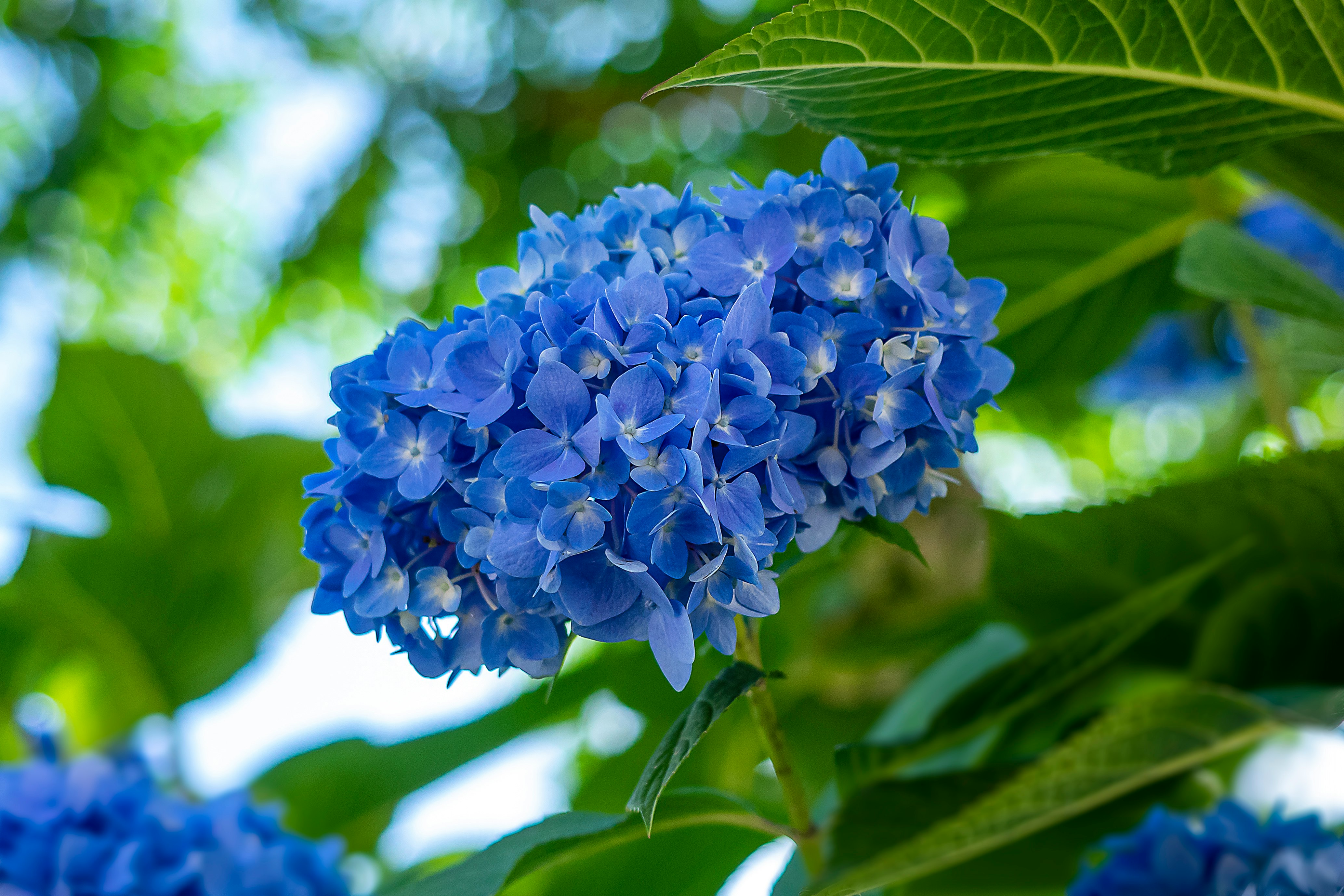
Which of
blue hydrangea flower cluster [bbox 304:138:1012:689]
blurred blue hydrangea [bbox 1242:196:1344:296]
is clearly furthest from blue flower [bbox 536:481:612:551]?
blurred blue hydrangea [bbox 1242:196:1344:296]

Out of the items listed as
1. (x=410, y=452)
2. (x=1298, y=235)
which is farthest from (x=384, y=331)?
(x=1298, y=235)

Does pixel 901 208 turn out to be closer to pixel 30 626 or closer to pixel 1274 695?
pixel 1274 695

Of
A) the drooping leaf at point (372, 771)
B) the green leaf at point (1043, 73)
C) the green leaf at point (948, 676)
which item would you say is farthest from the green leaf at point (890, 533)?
the drooping leaf at point (372, 771)

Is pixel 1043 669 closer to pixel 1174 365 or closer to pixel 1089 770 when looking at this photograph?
pixel 1089 770

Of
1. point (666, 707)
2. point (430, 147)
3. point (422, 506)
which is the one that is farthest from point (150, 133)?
point (422, 506)

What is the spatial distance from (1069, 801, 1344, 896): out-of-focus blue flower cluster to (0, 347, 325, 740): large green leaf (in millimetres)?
998

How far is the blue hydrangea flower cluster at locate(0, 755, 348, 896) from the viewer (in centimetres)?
77

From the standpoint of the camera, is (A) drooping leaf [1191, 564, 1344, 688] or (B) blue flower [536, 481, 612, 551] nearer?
(B) blue flower [536, 481, 612, 551]

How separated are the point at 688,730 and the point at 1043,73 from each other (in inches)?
16.0

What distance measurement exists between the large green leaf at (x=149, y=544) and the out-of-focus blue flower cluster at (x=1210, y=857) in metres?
1.00

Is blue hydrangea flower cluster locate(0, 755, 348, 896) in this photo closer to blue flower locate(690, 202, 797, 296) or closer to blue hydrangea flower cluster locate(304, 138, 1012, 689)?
blue hydrangea flower cluster locate(304, 138, 1012, 689)

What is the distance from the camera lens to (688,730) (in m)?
0.39

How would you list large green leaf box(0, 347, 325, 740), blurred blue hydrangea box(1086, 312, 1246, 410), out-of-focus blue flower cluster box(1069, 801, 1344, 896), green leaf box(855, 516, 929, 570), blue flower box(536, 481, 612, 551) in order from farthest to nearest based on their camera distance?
blurred blue hydrangea box(1086, 312, 1246, 410)
large green leaf box(0, 347, 325, 740)
out-of-focus blue flower cluster box(1069, 801, 1344, 896)
green leaf box(855, 516, 929, 570)
blue flower box(536, 481, 612, 551)

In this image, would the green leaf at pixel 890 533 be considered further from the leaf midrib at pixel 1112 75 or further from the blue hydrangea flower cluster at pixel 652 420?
the leaf midrib at pixel 1112 75
